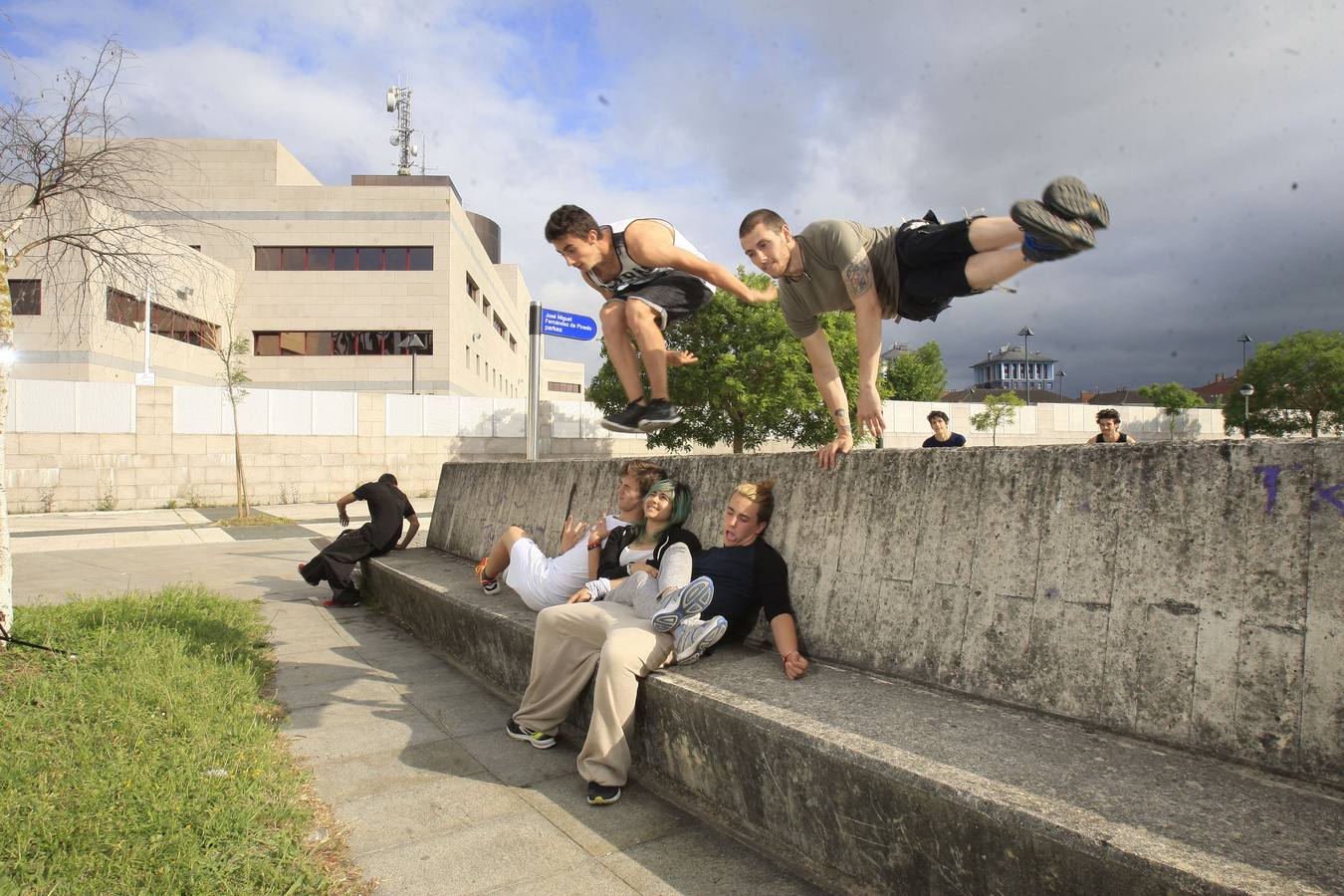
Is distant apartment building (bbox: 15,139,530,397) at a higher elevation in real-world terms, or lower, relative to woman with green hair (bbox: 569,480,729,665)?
higher

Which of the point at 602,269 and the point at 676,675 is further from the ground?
the point at 602,269

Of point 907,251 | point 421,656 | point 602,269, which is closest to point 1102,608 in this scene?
point 907,251

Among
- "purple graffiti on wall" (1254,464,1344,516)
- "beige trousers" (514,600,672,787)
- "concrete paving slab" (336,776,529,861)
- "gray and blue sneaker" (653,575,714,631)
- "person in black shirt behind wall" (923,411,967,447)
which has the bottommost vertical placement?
"concrete paving slab" (336,776,529,861)

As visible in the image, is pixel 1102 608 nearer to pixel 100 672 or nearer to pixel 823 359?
pixel 823 359

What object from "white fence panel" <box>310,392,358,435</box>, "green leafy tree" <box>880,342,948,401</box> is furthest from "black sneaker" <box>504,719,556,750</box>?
"green leafy tree" <box>880,342,948,401</box>

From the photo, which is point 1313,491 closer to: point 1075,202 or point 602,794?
point 1075,202

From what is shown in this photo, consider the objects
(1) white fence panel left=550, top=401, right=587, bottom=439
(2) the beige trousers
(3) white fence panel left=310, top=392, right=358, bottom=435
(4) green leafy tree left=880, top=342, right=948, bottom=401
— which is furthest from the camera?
(4) green leafy tree left=880, top=342, right=948, bottom=401

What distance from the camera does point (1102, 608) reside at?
8.70 ft

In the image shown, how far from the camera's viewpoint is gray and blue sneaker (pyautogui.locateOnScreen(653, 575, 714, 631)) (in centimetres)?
367

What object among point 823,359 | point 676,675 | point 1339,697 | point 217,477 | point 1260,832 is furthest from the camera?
point 217,477

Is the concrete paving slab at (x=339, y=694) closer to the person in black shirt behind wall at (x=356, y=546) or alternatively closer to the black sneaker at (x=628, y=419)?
the black sneaker at (x=628, y=419)

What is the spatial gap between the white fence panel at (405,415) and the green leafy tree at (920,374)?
45560 mm

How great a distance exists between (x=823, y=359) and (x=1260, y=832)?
2.77 m

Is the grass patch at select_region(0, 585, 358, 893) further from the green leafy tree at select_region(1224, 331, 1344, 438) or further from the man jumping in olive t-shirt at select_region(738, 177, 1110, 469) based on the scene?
the green leafy tree at select_region(1224, 331, 1344, 438)
